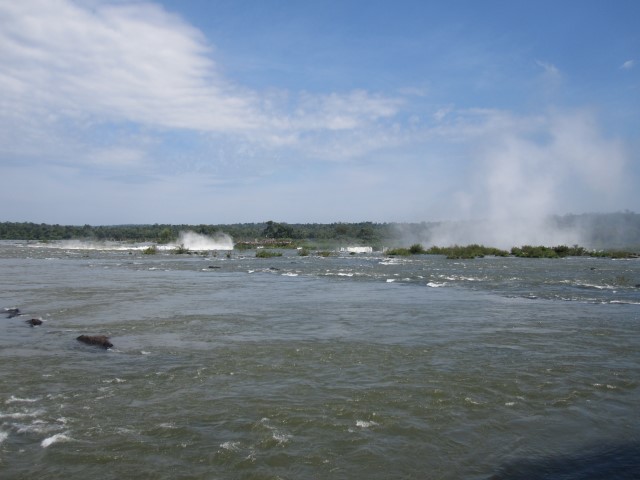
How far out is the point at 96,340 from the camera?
1399cm

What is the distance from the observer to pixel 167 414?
28.9 ft

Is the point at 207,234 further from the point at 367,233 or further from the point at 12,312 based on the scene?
the point at 12,312

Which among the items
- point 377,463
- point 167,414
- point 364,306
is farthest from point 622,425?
point 364,306

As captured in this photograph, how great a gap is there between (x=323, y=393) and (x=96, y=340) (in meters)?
7.24

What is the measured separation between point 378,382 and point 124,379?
525cm

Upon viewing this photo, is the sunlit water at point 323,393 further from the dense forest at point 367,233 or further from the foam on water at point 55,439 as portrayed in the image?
the dense forest at point 367,233

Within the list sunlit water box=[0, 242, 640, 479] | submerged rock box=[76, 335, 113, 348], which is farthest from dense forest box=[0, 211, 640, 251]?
submerged rock box=[76, 335, 113, 348]

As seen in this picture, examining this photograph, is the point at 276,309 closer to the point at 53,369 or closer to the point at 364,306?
the point at 364,306

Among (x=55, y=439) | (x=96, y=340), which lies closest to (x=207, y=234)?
(x=96, y=340)

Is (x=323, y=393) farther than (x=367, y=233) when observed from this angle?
No

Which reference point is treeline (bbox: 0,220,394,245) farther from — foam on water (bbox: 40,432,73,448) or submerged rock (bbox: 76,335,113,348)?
foam on water (bbox: 40,432,73,448)

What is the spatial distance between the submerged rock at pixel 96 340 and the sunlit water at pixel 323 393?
33 cm

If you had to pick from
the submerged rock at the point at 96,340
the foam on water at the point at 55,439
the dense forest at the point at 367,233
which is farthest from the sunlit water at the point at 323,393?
the dense forest at the point at 367,233

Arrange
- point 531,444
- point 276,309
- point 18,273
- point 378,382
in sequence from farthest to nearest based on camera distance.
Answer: point 18,273, point 276,309, point 378,382, point 531,444
